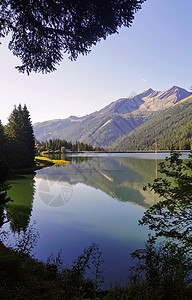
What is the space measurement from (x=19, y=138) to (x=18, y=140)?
1.14 meters

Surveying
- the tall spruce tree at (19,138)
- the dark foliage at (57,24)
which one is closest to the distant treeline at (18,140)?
the tall spruce tree at (19,138)

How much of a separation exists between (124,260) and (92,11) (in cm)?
1187

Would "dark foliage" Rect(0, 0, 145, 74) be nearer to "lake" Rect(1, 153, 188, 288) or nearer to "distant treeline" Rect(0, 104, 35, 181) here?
"lake" Rect(1, 153, 188, 288)

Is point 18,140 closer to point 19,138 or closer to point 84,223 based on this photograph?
point 19,138

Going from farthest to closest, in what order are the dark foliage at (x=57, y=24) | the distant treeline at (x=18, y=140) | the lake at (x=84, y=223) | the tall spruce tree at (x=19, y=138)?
the tall spruce tree at (x=19, y=138) → the distant treeline at (x=18, y=140) → the lake at (x=84, y=223) → the dark foliage at (x=57, y=24)

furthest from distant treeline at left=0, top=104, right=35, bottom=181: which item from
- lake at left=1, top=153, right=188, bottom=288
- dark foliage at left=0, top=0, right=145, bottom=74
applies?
dark foliage at left=0, top=0, right=145, bottom=74

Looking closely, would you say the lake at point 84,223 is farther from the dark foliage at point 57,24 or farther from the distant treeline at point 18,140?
the distant treeline at point 18,140

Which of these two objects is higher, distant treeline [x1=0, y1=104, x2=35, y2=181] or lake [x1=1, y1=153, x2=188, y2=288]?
distant treeline [x1=0, y1=104, x2=35, y2=181]

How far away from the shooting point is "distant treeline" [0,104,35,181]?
50.1 meters

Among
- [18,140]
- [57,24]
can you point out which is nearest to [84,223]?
[57,24]

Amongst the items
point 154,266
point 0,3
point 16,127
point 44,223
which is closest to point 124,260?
point 154,266

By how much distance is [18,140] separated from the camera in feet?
180

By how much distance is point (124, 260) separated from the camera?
10.7m

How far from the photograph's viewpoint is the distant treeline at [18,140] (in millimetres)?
50078
